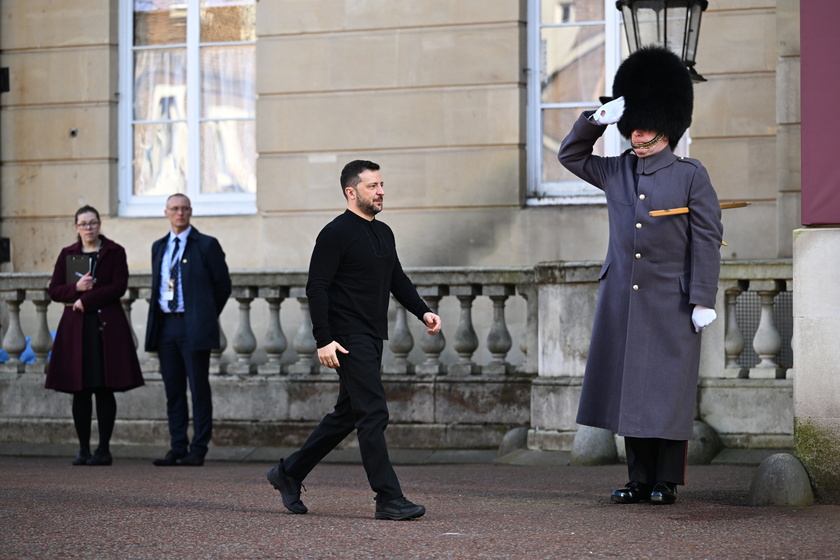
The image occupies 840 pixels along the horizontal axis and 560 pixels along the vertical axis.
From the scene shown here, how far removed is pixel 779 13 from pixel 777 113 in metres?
0.73

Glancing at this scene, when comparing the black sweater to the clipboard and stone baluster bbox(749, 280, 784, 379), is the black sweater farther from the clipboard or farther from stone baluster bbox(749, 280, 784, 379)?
the clipboard

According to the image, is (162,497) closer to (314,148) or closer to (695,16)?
(695,16)

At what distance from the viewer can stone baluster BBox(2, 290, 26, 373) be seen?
38.4 feet

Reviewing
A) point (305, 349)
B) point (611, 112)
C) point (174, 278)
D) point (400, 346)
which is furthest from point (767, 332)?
point (174, 278)

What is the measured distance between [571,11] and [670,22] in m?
3.60

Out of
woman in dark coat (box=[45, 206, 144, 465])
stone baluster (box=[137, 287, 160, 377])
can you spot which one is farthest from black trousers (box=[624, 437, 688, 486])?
stone baluster (box=[137, 287, 160, 377])

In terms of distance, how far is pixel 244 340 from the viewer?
11336 millimetres

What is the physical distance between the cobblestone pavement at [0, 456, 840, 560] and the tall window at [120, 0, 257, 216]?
506 centimetres

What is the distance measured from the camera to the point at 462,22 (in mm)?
12695

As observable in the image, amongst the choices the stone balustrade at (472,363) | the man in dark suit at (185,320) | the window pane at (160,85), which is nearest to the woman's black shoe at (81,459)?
the man in dark suit at (185,320)

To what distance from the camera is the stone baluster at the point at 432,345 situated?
35.7 ft

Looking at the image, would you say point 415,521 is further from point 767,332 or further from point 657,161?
point 767,332

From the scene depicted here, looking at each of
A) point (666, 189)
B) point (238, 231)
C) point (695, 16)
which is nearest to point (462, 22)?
point (238, 231)

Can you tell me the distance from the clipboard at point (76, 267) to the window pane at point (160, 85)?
11.7 ft
